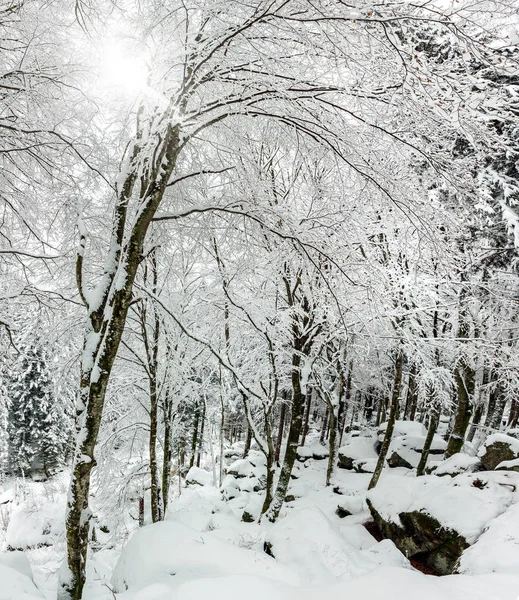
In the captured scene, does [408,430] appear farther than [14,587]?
Yes

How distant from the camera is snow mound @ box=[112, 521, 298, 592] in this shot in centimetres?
379

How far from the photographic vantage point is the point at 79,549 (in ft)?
11.4

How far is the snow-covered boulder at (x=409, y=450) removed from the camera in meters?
15.4

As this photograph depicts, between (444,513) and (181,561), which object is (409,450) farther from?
(181,561)

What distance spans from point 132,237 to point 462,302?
9623mm

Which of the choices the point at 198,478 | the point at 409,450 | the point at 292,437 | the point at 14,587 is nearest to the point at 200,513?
the point at 292,437

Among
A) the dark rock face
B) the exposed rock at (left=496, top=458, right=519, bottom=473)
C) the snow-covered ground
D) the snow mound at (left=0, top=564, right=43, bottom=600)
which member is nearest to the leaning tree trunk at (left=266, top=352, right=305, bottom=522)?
the snow-covered ground

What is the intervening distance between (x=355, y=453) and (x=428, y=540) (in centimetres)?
1112

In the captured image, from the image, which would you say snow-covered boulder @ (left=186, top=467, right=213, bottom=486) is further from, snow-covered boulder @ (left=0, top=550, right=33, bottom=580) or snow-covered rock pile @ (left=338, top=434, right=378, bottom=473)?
snow-covered boulder @ (left=0, top=550, right=33, bottom=580)

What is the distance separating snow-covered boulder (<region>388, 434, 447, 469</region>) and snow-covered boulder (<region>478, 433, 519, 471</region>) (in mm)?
6973

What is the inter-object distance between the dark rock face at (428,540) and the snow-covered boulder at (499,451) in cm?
Answer: 310

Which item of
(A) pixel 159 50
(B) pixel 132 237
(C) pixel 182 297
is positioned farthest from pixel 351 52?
(C) pixel 182 297

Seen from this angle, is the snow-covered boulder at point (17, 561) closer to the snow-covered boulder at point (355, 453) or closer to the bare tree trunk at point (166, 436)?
the bare tree trunk at point (166, 436)

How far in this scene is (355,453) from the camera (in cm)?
1734
